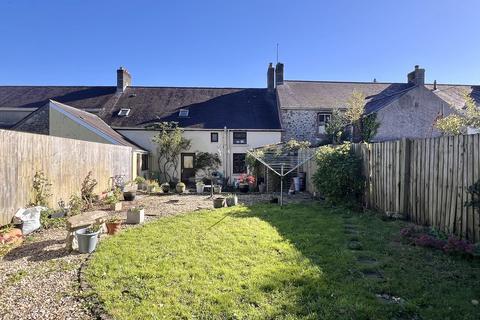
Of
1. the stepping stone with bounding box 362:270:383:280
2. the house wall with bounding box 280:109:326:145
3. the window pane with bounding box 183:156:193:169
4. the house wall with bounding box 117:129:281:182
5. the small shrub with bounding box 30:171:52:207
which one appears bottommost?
the stepping stone with bounding box 362:270:383:280

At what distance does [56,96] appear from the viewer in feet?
74.5

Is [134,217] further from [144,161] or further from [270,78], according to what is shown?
[270,78]

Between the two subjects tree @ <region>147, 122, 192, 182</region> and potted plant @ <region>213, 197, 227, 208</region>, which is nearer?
potted plant @ <region>213, 197, 227, 208</region>

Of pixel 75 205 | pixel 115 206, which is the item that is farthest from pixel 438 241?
pixel 75 205

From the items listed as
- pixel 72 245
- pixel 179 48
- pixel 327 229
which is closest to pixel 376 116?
pixel 179 48

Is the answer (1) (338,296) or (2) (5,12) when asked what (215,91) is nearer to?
(2) (5,12)

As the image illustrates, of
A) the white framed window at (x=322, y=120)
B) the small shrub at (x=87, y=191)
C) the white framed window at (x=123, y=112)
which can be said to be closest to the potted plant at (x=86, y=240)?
the small shrub at (x=87, y=191)

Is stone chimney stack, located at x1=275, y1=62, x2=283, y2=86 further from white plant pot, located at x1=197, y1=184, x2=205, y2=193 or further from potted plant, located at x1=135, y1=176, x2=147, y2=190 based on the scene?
potted plant, located at x1=135, y1=176, x2=147, y2=190

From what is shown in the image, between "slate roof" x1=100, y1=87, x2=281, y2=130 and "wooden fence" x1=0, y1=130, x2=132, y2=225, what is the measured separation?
830 cm

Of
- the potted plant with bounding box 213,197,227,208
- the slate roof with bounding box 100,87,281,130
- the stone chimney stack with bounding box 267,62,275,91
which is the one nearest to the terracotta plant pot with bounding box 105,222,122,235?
the potted plant with bounding box 213,197,227,208

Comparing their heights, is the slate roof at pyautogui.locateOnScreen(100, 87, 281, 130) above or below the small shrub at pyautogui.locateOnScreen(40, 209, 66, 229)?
above

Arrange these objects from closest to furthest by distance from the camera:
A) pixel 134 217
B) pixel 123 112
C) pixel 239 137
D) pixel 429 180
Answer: pixel 429 180 < pixel 134 217 < pixel 239 137 < pixel 123 112

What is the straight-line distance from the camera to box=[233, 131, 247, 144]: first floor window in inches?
778

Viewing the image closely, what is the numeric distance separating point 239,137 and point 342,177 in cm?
1169
